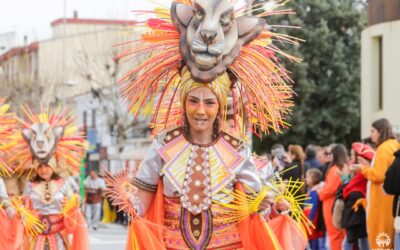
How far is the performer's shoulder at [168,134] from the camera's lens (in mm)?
6867

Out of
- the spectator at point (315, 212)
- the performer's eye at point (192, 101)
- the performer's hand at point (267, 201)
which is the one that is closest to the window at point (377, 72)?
the spectator at point (315, 212)

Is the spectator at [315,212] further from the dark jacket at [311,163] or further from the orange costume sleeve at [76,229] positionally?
the orange costume sleeve at [76,229]

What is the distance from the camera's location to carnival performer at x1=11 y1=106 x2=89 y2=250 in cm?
1163

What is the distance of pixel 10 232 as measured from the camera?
10.5 m

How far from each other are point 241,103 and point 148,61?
713 millimetres

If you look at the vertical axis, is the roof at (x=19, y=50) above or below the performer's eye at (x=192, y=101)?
below

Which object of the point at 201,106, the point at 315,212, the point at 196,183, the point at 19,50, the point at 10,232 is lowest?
the point at 19,50

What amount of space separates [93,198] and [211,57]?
61.8ft

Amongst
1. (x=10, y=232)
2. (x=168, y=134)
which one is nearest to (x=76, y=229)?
(x=10, y=232)

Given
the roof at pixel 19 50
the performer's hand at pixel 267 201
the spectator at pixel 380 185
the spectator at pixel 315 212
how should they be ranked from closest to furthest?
1. the performer's hand at pixel 267 201
2. the spectator at pixel 380 185
3. the spectator at pixel 315 212
4. the roof at pixel 19 50

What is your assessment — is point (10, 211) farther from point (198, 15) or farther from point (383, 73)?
point (383, 73)

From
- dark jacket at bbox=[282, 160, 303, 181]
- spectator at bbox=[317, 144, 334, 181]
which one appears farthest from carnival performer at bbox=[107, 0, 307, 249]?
dark jacket at bbox=[282, 160, 303, 181]

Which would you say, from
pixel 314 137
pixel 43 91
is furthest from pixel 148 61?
pixel 43 91

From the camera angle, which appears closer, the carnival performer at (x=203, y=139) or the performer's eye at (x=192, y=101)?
the carnival performer at (x=203, y=139)
